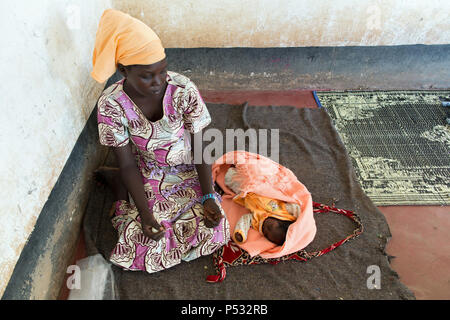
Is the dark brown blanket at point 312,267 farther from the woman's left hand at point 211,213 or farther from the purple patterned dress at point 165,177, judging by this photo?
the woman's left hand at point 211,213

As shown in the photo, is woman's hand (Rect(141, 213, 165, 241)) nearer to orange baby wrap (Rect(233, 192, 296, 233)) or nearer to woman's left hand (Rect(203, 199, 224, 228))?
woman's left hand (Rect(203, 199, 224, 228))

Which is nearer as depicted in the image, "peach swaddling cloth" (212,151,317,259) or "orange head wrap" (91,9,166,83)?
"orange head wrap" (91,9,166,83)

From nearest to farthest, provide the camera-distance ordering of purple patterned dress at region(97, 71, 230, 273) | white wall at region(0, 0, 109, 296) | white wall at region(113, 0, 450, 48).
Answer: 1. white wall at region(0, 0, 109, 296)
2. purple patterned dress at region(97, 71, 230, 273)
3. white wall at region(113, 0, 450, 48)

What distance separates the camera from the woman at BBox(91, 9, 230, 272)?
130cm

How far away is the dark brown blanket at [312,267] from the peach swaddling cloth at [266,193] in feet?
0.29

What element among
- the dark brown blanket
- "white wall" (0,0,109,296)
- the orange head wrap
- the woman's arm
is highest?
the orange head wrap

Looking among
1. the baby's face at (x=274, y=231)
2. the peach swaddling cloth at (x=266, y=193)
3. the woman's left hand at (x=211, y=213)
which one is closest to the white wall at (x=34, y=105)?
the woman's left hand at (x=211, y=213)

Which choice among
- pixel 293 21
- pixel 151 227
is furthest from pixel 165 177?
pixel 293 21

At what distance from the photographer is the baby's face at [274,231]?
5.44 feet

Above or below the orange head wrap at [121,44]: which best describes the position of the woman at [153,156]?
below

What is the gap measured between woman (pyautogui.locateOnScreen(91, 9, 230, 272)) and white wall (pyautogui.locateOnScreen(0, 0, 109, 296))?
24 centimetres

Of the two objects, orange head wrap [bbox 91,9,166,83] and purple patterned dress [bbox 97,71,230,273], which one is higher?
orange head wrap [bbox 91,9,166,83]

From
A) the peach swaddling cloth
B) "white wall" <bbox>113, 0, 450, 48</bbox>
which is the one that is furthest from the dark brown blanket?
"white wall" <bbox>113, 0, 450, 48</bbox>

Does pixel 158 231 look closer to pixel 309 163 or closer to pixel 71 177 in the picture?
pixel 71 177
